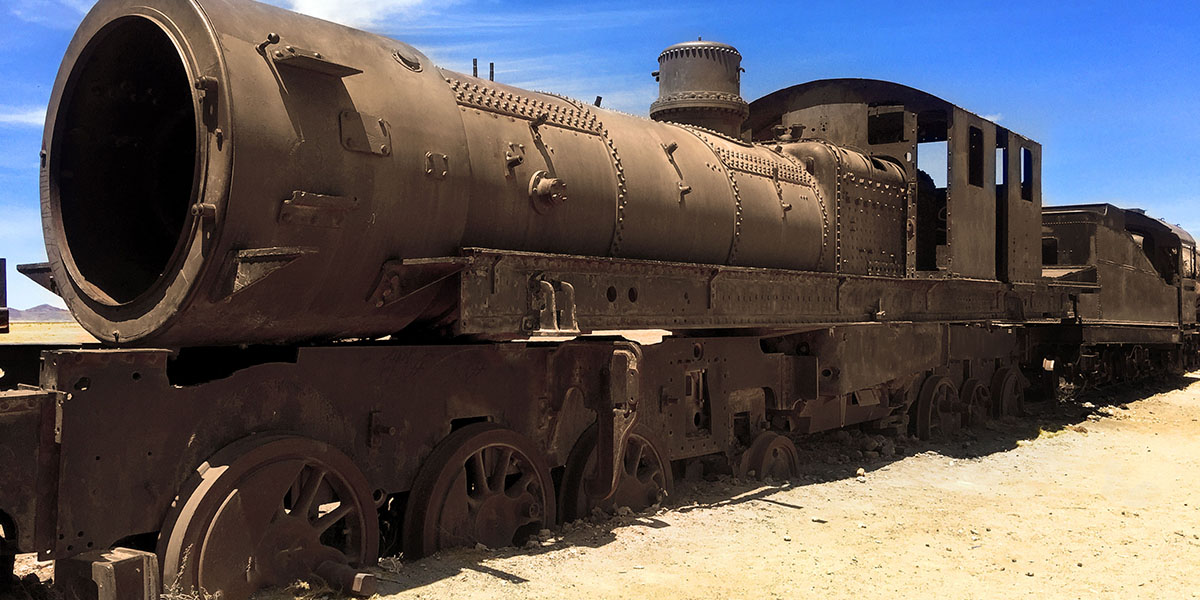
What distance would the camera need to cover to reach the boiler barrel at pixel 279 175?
451 cm

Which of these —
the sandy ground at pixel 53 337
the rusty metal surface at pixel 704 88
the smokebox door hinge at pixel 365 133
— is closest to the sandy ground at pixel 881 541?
the sandy ground at pixel 53 337

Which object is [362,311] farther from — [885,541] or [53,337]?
[885,541]

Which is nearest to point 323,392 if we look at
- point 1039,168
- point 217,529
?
point 217,529

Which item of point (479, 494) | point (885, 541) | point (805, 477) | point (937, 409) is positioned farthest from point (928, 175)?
point (479, 494)

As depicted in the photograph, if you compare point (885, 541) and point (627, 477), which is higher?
point (627, 477)

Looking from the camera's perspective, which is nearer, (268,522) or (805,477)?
(268,522)

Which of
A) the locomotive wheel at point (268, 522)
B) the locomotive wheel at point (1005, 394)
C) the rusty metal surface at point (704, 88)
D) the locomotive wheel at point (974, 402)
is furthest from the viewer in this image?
the locomotive wheel at point (1005, 394)

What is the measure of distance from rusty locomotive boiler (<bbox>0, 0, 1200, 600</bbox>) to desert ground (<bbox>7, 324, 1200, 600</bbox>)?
344mm

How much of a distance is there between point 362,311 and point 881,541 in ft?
12.7

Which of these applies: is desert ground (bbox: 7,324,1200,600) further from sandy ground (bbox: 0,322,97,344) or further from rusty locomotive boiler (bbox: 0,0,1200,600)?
sandy ground (bbox: 0,322,97,344)

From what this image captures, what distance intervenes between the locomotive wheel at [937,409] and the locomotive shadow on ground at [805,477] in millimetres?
156

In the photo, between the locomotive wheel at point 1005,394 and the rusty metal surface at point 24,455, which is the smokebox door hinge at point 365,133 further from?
the locomotive wheel at point 1005,394

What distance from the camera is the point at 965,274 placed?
11133 millimetres

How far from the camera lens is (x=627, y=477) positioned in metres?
6.93
